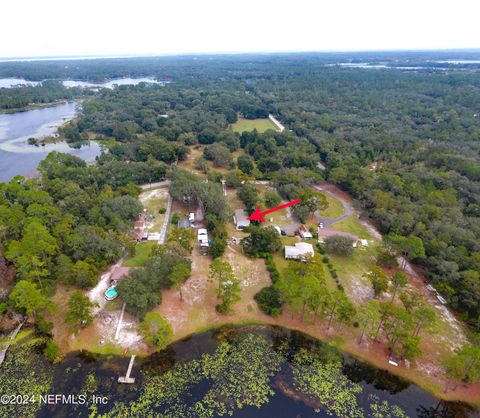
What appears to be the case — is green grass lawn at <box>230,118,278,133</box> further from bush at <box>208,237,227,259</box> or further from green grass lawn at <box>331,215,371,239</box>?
bush at <box>208,237,227,259</box>

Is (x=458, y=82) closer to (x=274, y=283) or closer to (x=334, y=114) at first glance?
(x=334, y=114)

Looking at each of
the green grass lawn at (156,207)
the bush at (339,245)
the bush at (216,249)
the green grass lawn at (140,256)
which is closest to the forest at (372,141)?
the bush at (339,245)

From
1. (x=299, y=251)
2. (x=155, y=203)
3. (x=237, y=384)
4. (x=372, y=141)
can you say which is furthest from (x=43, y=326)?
(x=372, y=141)

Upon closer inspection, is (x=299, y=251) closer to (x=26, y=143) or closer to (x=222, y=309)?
(x=222, y=309)

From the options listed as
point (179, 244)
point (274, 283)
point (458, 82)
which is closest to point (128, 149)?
point (179, 244)

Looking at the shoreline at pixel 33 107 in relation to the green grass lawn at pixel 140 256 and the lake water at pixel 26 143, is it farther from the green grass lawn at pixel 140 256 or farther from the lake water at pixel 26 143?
the green grass lawn at pixel 140 256

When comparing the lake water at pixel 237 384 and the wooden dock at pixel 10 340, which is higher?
the wooden dock at pixel 10 340
